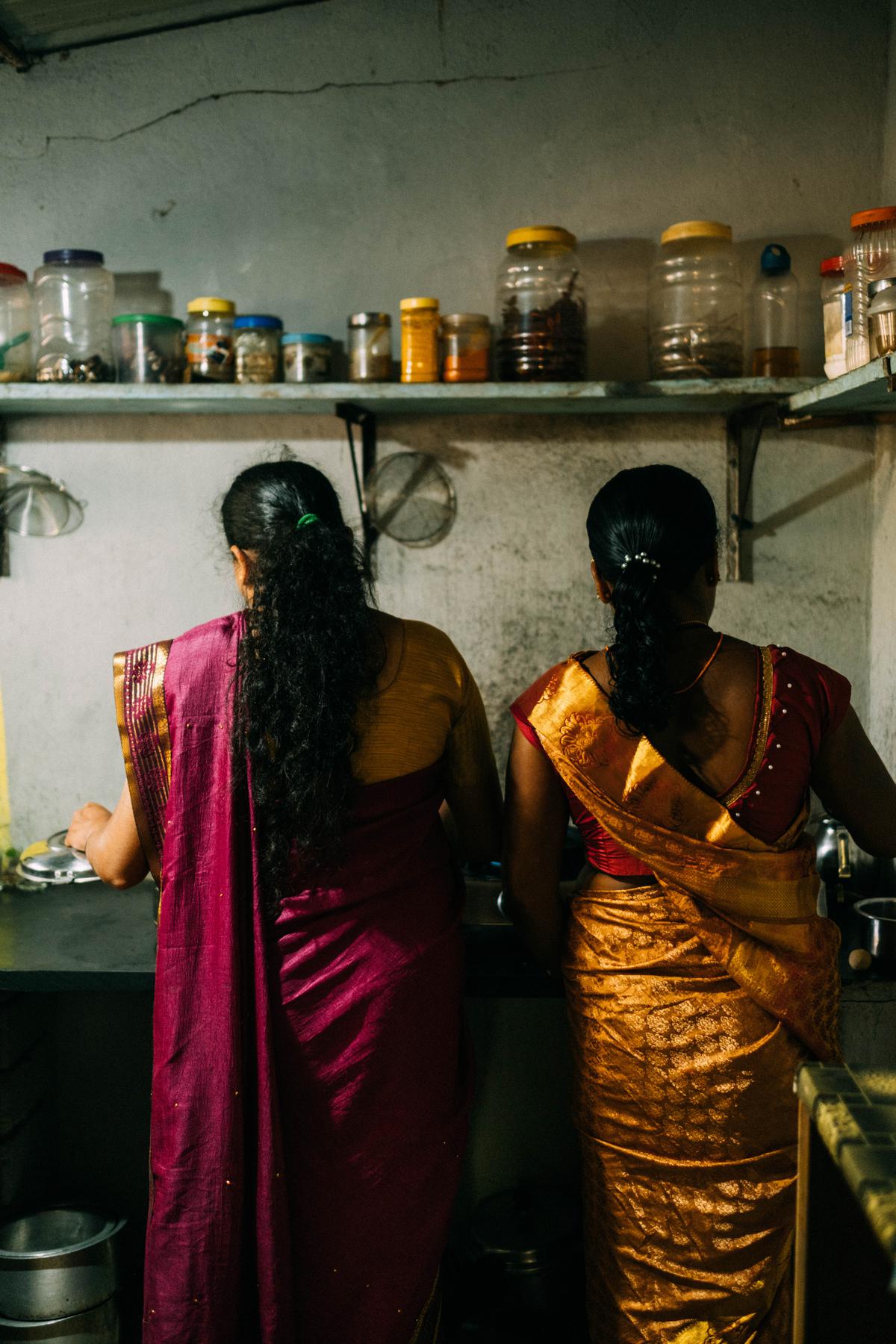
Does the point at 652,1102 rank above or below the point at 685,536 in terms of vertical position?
below

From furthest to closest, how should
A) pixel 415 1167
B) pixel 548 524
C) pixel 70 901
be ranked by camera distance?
pixel 548 524
pixel 70 901
pixel 415 1167

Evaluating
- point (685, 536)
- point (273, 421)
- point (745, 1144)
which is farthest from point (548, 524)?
point (745, 1144)

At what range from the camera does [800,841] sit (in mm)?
1521

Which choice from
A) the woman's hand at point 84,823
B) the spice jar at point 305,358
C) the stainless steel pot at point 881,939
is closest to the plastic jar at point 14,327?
the spice jar at point 305,358

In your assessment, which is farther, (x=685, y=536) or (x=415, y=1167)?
(x=415, y=1167)

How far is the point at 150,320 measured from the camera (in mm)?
2230

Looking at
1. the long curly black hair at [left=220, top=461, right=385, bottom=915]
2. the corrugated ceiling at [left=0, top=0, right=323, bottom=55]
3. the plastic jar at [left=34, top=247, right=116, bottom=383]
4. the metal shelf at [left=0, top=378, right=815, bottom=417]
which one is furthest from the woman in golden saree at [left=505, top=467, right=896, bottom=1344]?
the corrugated ceiling at [left=0, top=0, right=323, bottom=55]

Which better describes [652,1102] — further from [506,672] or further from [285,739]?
[506,672]

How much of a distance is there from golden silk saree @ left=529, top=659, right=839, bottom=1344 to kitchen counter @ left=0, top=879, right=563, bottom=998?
12.7 inches

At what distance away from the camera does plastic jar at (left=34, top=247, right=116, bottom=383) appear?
2297mm

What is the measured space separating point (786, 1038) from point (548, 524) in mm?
1281

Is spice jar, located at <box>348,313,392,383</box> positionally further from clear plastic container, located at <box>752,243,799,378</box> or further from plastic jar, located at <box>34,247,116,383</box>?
clear plastic container, located at <box>752,243,799,378</box>

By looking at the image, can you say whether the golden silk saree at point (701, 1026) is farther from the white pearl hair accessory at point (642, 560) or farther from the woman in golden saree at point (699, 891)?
the white pearl hair accessory at point (642, 560)

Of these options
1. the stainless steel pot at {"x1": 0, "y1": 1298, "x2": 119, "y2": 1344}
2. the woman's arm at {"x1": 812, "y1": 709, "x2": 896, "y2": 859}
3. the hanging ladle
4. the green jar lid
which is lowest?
the stainless steel pot at {"x1": 0, "y1": 1298, "x2": 119, "y2": 1344}
